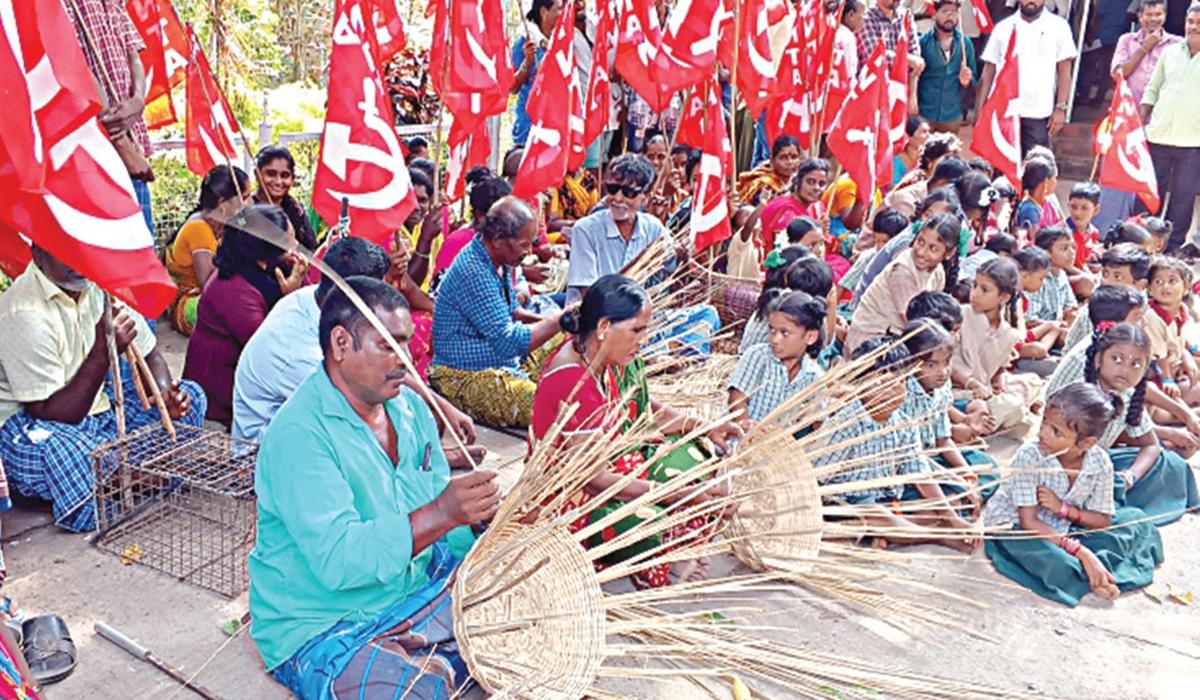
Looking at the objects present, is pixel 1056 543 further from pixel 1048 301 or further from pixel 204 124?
pixel 204 124

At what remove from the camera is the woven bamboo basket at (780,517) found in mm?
3062

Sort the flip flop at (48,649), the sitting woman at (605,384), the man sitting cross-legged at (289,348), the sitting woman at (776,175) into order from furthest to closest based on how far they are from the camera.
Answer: the sitting woman at (776,175)
the man sitting cross-legged at (289,348)
the sitting woman at (605,384)
the flip flop at (48,649)

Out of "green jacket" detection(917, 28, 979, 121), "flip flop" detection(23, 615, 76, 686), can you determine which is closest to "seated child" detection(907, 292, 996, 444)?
"flip flop" detection(23, 615, 76, 686)

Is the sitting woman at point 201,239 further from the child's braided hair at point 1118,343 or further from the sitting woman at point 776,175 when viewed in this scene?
the child's braided hair at point 1118,343

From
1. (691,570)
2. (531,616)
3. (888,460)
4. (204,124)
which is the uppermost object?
(204,124)

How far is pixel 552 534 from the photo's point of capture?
2260 mm

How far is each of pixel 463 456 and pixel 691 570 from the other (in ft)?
2.57

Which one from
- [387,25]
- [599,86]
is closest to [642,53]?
[599,86]

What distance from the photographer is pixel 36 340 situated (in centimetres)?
321

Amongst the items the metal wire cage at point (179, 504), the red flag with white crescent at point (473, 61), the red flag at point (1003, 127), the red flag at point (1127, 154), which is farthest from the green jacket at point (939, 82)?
the metal wire cage at point (179, 504)

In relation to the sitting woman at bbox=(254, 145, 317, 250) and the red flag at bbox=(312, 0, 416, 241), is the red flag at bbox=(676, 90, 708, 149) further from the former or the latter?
the red flag at bbox=(312, 0, 416, 241)

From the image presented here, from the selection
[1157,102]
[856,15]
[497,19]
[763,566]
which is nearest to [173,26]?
[497,19]

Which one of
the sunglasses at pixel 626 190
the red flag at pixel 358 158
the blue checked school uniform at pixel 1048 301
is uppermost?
the red flag at pixel 358 158

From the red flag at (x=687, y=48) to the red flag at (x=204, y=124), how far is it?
7.40 ft
